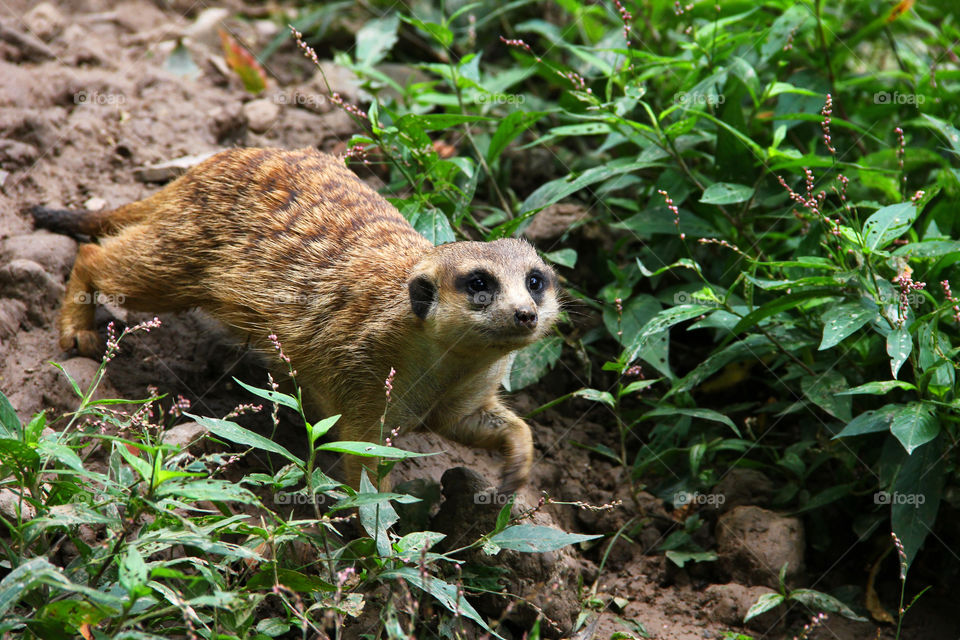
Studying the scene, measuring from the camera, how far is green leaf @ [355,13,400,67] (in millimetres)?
6375

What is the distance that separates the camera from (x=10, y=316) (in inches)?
185

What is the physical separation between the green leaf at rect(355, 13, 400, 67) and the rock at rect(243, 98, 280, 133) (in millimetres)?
736

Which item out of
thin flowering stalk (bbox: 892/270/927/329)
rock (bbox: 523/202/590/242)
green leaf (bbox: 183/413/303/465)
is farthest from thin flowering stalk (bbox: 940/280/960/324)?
green leaf (bbox: 183/413/303/465)

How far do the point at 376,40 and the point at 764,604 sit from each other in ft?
15.4

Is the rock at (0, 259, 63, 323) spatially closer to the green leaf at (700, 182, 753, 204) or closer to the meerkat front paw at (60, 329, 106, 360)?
the meerkat front paw at (60, 329, 106, 360)

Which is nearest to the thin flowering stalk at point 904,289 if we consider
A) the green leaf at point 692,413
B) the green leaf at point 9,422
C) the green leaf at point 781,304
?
the green leaf at point 781,304

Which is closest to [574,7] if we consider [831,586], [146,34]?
[146,34]

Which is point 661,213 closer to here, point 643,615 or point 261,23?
point 643,615

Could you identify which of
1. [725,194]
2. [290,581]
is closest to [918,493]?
[725,194]

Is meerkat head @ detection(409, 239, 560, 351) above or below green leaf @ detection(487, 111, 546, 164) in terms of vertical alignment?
below

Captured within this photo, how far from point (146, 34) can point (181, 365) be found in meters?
3.58

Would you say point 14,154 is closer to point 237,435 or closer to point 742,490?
point 237,435

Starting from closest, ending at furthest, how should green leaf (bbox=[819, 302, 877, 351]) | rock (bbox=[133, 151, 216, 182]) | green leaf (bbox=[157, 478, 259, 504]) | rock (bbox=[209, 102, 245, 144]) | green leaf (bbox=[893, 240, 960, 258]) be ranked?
green leaf (bbox=[157, 478, 259, 504]), green leaf (bbox=[819, 302, 877, 351]), green leaf (bbox=[893, 240, 960, 258]), rock (bbox=[133, 151, 216, 182]), rock (bbox=[209, 102, 245, 144])

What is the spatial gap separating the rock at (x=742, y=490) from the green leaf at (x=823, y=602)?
24.6 inches
